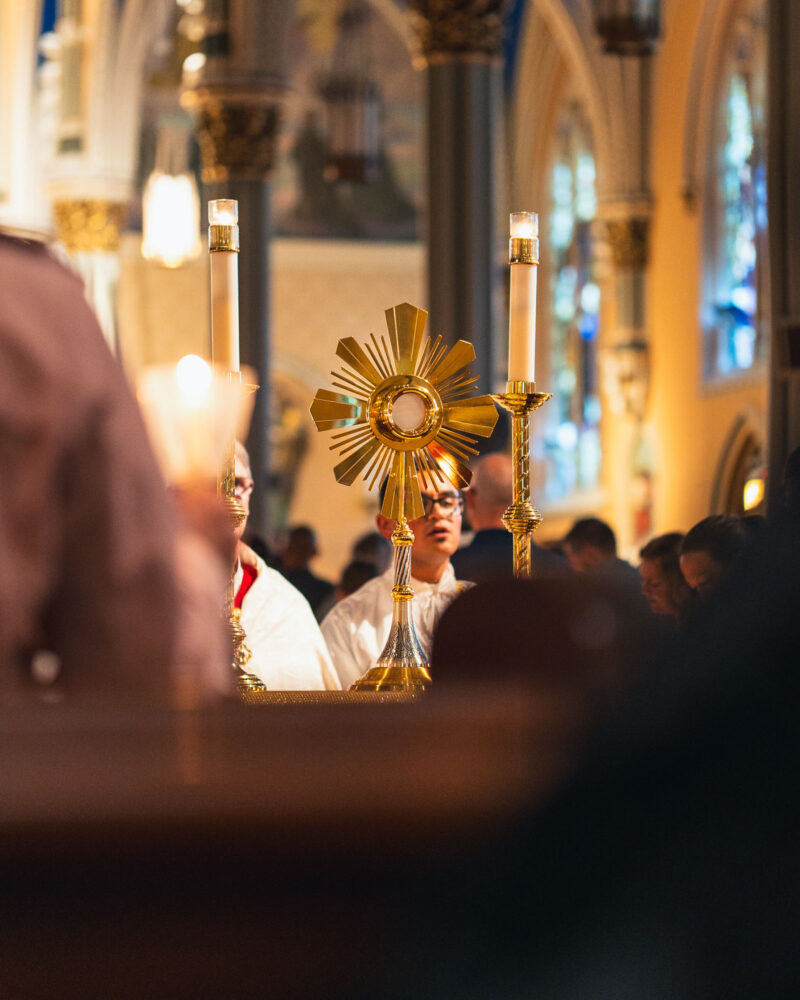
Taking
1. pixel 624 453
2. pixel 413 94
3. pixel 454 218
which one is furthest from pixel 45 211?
pixel 454 218

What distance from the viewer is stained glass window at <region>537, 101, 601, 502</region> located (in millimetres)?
19328

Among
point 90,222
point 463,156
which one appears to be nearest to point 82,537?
point 463,156

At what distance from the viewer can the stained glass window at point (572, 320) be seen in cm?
1933

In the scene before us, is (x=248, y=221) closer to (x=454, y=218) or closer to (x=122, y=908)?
(x=454, y=218)

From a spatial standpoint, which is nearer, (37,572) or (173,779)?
(173,779)

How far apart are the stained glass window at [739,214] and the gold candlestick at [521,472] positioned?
12184 millimetres

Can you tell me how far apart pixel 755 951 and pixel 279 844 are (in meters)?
0.34

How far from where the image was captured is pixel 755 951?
109 centimetres

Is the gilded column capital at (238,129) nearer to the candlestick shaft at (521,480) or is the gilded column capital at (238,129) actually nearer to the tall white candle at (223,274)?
the tall white candle at (223,274)

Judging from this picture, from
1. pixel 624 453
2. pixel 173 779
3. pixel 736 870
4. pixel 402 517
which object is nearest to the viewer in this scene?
pixel 173 779

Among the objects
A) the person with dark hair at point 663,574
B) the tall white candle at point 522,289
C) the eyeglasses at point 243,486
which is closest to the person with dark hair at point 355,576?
the person with dark hair at point 663,574

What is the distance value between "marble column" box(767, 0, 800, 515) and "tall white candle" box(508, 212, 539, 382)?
16.7 ft

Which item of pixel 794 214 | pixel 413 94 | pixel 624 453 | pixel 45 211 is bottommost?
pixel 624 453

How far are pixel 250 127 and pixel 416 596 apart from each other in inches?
317
